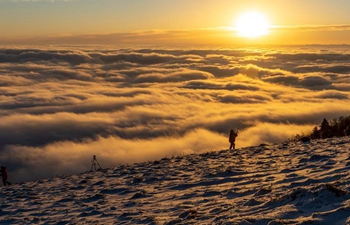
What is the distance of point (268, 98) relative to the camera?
135500 millimetres

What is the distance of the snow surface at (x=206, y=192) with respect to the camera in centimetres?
712

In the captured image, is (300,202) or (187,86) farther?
(187,86)

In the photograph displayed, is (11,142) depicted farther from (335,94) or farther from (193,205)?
(335,94)

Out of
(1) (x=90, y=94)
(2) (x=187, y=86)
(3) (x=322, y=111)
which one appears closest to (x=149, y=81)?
(2) (x=187, y=86)

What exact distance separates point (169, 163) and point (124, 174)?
1831 millimetres

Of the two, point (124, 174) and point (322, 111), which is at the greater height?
point (124, 174)

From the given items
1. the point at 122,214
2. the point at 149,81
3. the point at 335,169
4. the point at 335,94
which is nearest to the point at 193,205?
the point at 122,214

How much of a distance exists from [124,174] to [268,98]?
126 metres

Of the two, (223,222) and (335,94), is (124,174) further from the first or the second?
(335,94)

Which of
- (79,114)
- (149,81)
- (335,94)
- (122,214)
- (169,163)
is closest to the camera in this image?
(122,214)

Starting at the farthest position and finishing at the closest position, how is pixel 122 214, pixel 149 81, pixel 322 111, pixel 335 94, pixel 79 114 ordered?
pixel 149 81 < pixel 335 94 < pixel 79 114 < pixel 322 111 < pixel 122 214

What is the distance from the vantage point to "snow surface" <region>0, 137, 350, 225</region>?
7.12 meters

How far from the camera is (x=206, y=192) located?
9766 millimetres

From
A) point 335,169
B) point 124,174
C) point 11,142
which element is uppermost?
point 335,169
